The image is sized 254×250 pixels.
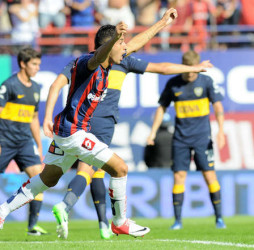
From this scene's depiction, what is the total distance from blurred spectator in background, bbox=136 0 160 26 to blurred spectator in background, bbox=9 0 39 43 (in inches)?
99.4

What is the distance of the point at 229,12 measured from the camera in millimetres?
17312

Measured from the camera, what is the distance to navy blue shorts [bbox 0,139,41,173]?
10.0m

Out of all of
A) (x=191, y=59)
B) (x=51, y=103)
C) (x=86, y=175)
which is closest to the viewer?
(x=51, y=103)

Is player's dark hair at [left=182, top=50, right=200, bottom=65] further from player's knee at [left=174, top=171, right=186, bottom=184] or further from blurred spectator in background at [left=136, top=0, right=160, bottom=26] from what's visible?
blurred spectator in background at [left=136, top=0, right=160, bottom=26]

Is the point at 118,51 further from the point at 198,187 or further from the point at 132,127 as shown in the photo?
the point at 132,127

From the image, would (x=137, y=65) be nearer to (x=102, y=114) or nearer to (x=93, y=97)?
(x=102, y=114)

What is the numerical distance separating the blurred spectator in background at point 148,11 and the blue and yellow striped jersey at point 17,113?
7.36 metres

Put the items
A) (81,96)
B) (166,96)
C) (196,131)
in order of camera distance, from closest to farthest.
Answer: (81,96) < (196,131) < (166,96)

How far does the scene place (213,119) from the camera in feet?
54.9

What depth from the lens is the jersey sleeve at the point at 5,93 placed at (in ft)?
32.1

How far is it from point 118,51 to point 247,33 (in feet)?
37.5

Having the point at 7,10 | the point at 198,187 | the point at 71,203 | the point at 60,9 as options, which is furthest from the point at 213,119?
the point at 71,203

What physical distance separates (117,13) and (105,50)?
10525 millimetres

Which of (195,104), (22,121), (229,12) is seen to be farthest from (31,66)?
(229,12)
